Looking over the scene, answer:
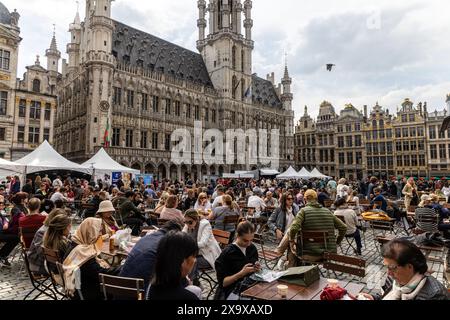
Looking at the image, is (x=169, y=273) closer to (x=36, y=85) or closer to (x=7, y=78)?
(x=7, y=78)

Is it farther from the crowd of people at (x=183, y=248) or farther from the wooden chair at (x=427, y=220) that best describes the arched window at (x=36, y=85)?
the wooden chair at (x=427, y=220)

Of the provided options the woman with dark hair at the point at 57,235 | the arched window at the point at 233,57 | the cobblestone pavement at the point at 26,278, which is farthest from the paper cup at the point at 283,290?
the arched window at the point at 233,57

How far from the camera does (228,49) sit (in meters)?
44.2

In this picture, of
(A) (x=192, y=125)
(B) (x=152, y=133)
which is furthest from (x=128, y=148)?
(A) (x=192, y=125)

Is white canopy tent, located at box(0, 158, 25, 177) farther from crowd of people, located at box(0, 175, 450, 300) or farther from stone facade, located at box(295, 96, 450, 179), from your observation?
stone facade, located at box(295, 96, 450, 179)

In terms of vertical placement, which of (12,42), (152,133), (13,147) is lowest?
(13,147)

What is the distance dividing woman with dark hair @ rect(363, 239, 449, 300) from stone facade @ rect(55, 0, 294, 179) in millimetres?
A: 29807

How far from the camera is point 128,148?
3216cm

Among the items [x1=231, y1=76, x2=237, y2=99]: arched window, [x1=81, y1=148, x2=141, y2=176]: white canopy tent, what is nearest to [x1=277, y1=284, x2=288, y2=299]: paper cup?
[x1=81, y1=148, x2=141, y2=176]: white canopy tent

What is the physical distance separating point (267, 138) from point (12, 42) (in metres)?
38.4

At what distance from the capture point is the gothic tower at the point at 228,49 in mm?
44125

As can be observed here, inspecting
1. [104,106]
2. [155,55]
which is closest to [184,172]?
[104,106]

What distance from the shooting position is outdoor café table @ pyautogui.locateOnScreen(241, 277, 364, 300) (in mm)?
2783
